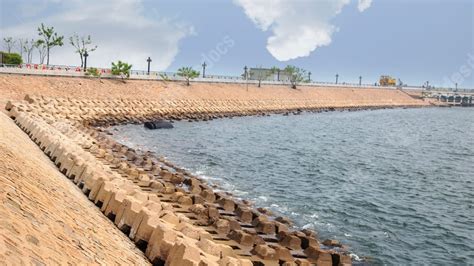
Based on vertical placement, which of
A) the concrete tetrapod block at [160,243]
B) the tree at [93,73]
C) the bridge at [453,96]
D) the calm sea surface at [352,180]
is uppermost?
the bridge at [453,96]

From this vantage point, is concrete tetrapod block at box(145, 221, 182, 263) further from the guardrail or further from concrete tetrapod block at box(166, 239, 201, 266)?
the guardrail

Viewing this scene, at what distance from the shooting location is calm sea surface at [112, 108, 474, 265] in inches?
634

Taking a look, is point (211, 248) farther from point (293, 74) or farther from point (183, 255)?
point (293, 74)

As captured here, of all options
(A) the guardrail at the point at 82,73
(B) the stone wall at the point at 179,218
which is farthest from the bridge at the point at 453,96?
(B) the stone wall at the point at 179,218

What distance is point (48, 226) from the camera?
326 inches

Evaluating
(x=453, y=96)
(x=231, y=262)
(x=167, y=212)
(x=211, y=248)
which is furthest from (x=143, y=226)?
(x=453, y=96)

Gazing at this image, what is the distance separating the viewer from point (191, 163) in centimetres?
2838

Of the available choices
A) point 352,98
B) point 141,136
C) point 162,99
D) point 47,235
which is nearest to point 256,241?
point 47,235

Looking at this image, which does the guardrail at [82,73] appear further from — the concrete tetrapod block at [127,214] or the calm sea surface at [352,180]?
the concrete tetrapod block at [127,214]

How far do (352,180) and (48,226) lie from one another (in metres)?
20.7

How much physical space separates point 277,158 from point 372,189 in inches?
402

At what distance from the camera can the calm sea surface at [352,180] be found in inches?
634

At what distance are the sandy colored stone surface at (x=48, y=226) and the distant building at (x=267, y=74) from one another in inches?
3858

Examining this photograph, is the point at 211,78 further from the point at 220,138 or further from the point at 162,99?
the point at 220,138
